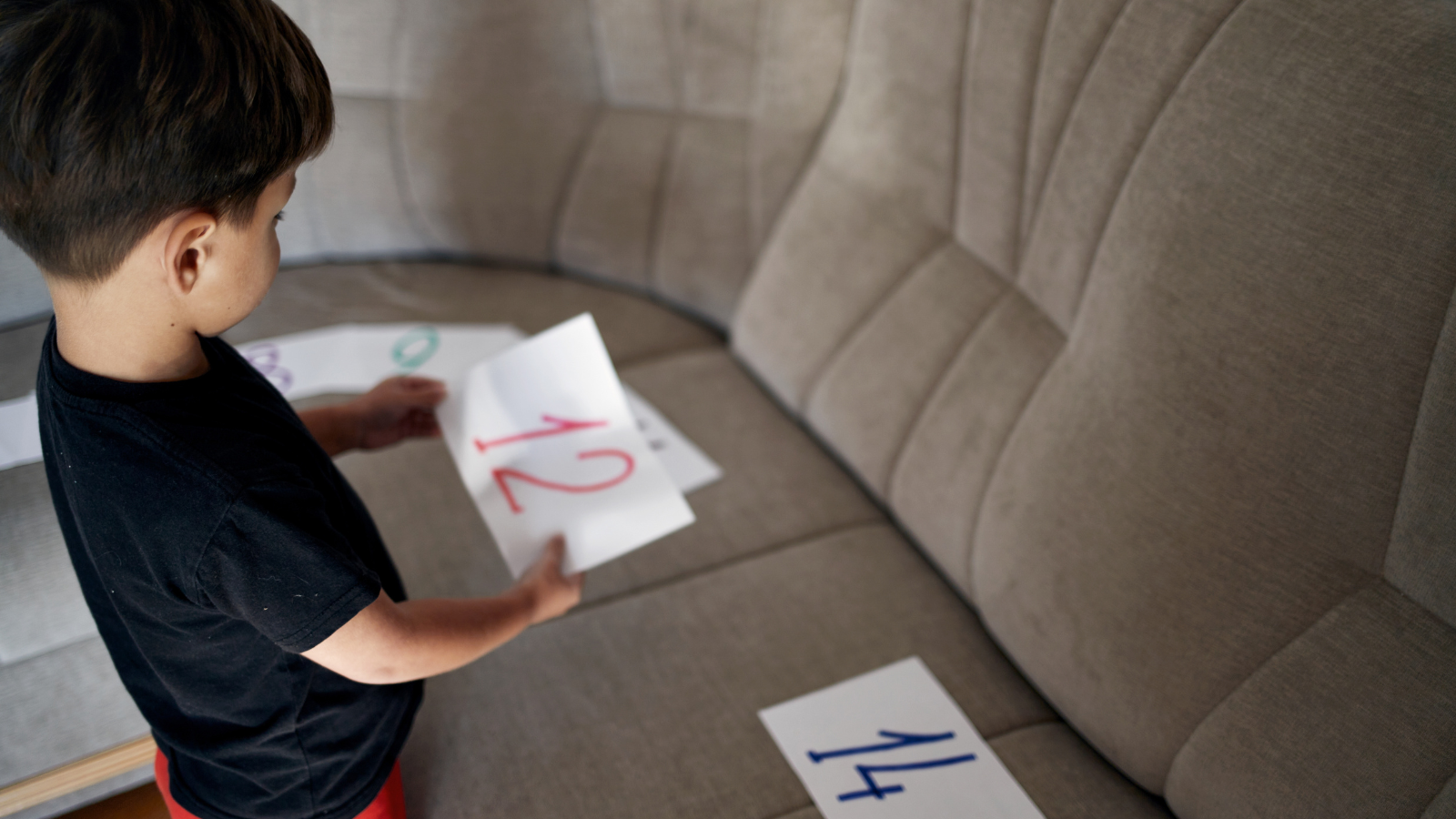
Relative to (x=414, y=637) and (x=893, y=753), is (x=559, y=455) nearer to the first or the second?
(x=414, y=637)

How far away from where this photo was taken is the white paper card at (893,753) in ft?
2.92

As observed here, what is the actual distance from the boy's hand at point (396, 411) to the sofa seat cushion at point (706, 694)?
0.27 metres

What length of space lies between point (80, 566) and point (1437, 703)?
1.06 m

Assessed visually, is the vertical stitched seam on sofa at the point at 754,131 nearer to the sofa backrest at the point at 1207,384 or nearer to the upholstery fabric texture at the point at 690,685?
the sofa backrest at the point at 1207,384

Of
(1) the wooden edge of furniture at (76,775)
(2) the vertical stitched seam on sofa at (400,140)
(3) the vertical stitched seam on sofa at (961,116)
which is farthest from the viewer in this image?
A: (2) the vertical stitched seam on sofa at (400,140)

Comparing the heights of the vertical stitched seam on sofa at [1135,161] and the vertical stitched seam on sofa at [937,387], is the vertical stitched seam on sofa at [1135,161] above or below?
above

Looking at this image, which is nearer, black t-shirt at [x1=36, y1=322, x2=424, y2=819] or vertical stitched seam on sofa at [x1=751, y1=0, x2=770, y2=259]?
black t-shirt at [x1=36, y1=322, x2=424, y2=819]

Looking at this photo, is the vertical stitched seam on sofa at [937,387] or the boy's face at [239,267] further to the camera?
the vertical stitched seam on sofa at [937,387]

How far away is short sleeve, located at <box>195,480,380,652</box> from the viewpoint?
603 millimetres

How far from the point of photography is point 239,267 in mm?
628

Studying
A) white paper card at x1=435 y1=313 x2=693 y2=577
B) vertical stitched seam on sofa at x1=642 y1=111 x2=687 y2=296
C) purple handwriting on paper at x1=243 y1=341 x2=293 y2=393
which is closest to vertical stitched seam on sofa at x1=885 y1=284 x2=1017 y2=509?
white paper card at x1=435 y1=313 x2=693 y2=577

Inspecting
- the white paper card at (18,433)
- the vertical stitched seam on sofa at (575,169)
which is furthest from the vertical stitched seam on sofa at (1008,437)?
the white paper card at (18,433)

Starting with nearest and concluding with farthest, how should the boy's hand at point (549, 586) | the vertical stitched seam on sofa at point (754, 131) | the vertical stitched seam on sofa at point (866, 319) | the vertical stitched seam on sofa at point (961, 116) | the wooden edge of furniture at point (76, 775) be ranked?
the boy's hand at point (549, 586)
the wooden edge of furniture at point (76, 775)
the vertical stitched seam on sofa at point (961, 116)
the vertical stitched seam on sofa at point (866, 319)
the vertical stitched seam on sofa at point (754, 131)

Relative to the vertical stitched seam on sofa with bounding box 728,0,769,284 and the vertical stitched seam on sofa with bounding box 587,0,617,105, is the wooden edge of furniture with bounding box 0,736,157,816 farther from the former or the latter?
the vertical stitched seam on sofa with bounding box 587,0,617,105
